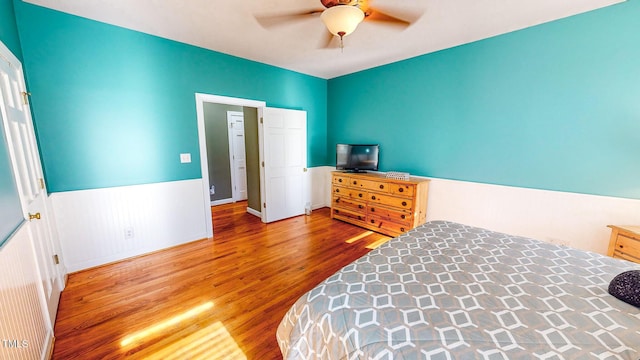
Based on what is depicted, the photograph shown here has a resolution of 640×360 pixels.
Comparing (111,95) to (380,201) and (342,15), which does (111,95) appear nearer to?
(342,15)

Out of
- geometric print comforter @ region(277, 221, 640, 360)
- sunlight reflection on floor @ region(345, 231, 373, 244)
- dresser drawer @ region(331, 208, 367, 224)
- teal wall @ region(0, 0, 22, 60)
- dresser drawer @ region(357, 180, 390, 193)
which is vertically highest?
teal wall @ region(0, 0, 22, 60)

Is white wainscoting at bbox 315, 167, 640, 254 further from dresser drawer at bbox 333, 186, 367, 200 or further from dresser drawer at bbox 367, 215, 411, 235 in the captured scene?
dresser drawer at bbox 333, 186, 367, 200

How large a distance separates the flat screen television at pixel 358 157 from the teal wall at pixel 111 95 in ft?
6.33

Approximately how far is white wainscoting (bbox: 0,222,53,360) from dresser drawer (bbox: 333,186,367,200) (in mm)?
3312

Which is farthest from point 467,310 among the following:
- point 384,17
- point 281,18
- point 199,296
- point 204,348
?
point 281,18

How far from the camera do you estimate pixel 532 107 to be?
249 cm

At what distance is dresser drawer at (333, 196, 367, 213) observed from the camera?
3698 millimetres

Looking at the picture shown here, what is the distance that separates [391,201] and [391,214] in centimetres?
19

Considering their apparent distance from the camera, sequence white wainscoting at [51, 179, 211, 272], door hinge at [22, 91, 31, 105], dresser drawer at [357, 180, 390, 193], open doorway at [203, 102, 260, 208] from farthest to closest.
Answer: open doorway at [203, 102, 260, 208], dresser drawer at [357, 180, 390, 193], white wainscoting at [51, 179, 211, 272], door hinge at [22, 91, 31, 105]

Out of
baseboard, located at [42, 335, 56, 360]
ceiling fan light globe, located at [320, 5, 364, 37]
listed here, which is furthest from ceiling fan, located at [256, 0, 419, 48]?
baseboard, located at [42, 335, 56, 360]

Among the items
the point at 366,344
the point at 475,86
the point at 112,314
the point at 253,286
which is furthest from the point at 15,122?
the point at 475,86

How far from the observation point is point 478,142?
2877 millimetres

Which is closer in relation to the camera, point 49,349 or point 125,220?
point 49,349

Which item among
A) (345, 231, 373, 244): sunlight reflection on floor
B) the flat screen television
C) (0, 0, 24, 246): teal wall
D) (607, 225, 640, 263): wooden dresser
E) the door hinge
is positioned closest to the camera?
(0, 0, 24, 246): teal wall
